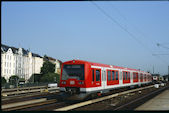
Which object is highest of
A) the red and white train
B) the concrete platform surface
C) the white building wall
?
the white building wall

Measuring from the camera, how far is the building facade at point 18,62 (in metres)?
71.3

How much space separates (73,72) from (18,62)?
66.7 meters

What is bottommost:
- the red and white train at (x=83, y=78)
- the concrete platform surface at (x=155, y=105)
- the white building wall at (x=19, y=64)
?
the concrete platform surface at (x=155, y=105)

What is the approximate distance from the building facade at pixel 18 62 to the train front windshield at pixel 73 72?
5615 centimetres

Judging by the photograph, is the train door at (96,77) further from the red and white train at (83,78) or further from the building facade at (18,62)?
the building facade at (18,62)

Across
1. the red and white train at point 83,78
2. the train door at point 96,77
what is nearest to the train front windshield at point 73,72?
the red and white train at point 83,78

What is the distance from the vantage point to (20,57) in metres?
80.8

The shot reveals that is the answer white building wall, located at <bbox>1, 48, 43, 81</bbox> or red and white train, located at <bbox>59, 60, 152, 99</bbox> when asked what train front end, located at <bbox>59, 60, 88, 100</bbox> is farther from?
white building wall, located at <bbox>1, 48, 43, 81</bbox>

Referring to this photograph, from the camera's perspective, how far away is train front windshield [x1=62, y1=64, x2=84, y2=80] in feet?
52.6

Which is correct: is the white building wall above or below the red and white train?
above

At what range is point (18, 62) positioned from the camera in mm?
79000

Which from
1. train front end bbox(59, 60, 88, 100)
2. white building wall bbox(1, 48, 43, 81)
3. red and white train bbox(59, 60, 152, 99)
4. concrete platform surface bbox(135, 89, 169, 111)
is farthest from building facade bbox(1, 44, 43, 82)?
concrete platform surface bbox(135, 89, 169, 111)

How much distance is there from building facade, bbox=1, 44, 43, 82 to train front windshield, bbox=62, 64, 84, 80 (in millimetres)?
56155

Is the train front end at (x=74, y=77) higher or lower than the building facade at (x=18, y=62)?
lower
